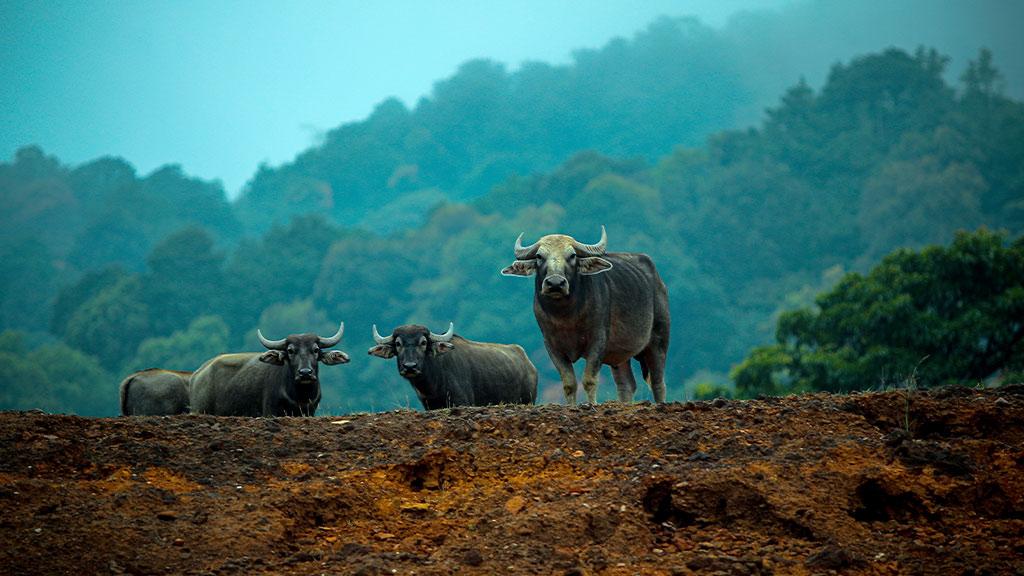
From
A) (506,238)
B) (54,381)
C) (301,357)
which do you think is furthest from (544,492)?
(506,238)

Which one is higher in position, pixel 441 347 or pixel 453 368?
pixel 441 347

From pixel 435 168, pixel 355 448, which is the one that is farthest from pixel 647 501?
pixel 435 168

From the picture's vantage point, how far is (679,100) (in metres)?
139

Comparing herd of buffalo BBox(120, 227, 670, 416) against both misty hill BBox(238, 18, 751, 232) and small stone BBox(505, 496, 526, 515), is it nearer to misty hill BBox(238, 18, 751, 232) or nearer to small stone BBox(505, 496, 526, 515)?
small stone BBox(505, 496, 526, 515)

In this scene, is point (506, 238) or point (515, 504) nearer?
point (515, 504)

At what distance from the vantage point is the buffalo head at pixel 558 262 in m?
11.7

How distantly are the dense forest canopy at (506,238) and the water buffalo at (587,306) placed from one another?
4495 cm

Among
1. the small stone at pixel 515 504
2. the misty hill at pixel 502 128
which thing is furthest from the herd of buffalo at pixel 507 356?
the misty hill at pixel 502 128

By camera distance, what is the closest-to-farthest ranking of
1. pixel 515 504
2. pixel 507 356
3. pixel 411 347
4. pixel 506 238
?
pixel 515 504, pixel 411 347, pixel 507 356, pixel 506 238

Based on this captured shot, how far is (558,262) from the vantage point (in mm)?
11805

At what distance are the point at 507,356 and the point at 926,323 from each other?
46.1ft

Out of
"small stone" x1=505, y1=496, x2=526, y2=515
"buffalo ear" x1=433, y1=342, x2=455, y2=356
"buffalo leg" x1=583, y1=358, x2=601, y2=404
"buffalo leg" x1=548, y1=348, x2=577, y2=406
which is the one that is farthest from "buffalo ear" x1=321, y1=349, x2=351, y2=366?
"small stone" x1=505, y1=496, x2=526, y2=515

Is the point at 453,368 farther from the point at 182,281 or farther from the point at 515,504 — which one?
the point at 182,281

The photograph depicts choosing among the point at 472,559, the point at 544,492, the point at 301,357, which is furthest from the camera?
the point at 301,357
